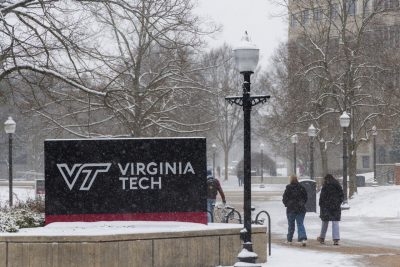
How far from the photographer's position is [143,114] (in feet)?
98.2

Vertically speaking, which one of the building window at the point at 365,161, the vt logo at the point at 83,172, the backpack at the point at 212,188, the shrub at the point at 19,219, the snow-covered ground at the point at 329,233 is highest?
the building window at the point at 365,161

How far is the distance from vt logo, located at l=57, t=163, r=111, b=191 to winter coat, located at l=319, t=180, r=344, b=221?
6045 millimetres

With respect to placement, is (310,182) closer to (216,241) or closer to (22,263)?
(216,241)

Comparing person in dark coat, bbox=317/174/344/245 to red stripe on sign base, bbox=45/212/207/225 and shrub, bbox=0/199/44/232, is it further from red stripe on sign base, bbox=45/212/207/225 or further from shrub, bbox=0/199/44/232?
shrub, bbox=0/199/44/232

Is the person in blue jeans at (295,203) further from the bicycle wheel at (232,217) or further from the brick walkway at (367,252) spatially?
the bicycle wheel at (232,217)

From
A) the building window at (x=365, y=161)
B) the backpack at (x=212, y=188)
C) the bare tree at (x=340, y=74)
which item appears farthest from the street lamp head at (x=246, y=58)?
the building window at (x=365, y=161)

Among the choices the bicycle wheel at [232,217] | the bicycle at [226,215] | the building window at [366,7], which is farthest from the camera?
the building window at [366,7]

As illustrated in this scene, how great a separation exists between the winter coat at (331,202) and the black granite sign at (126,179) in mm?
4495

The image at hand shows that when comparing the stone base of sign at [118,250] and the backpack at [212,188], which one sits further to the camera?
the backpack at [212,188]

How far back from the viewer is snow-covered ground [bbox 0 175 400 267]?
13758 millimetres

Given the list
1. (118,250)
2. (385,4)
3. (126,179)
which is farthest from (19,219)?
(385,4)

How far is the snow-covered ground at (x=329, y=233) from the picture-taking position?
1376cm

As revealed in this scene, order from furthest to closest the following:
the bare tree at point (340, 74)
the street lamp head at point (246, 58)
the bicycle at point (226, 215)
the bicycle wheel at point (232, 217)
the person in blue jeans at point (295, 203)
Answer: the bare tree at point (340, 74) < the bicycle at point (226, 215) < the bicycle wheel at point (232, 217) < the person in blue jeans at point (295, 203) < the street lamp head at point (246, 58)

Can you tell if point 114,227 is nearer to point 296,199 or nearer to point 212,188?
point 296,199
